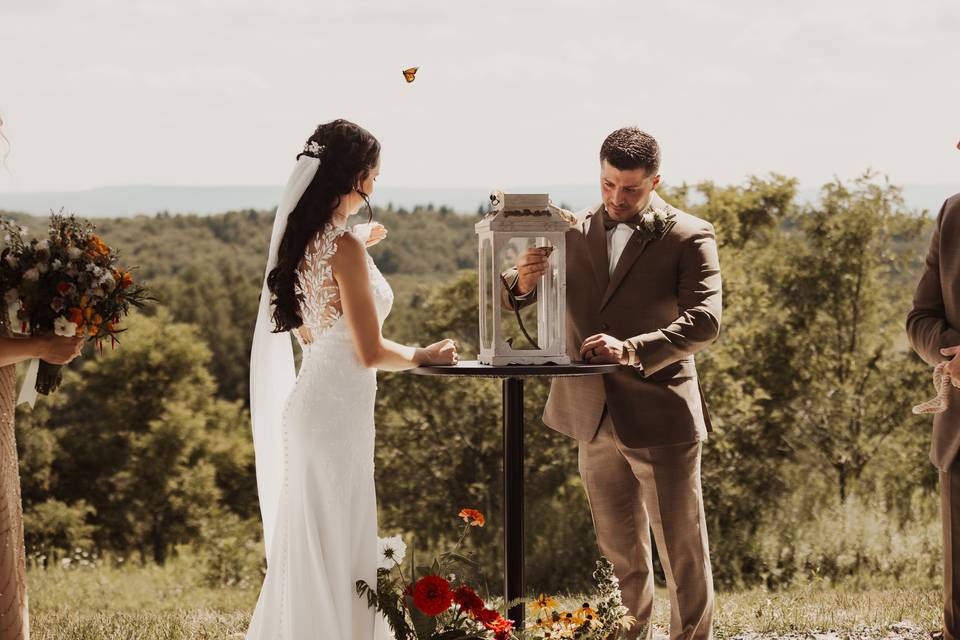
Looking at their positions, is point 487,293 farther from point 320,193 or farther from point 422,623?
point 422,623

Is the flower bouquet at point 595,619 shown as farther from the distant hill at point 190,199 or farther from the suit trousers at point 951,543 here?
the distant hill at point 190,199

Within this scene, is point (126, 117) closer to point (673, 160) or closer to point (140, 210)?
point (140, 210)

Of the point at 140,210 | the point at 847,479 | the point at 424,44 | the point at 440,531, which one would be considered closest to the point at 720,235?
the point at 847,479

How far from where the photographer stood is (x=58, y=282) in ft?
11.7

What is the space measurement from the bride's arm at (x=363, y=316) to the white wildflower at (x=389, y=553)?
2.40 ft

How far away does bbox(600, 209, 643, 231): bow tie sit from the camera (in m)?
4.36

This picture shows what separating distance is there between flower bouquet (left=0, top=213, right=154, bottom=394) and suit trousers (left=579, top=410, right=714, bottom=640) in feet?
6.57

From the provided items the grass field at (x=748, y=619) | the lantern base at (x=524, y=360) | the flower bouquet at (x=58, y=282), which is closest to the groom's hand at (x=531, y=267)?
the lantern base at (x=524, y=360)

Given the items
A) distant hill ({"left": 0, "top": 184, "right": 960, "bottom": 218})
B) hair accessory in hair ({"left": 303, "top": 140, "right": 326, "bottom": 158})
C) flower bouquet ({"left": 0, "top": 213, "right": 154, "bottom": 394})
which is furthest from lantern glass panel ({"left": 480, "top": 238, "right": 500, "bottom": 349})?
distant hill ({"left": 0, "top": 184, "right": 960, "bottom": 218})

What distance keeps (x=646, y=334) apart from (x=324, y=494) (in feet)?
4.53

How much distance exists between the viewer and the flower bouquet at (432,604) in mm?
3934

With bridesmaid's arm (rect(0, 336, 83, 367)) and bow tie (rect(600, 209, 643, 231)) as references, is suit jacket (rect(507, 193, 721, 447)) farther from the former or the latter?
bridesmaid's arm (rect(0, 336, 83, 367))

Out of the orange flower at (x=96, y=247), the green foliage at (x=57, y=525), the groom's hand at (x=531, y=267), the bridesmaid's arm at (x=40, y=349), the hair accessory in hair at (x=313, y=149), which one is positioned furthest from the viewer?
the green foliage at (x=57, y=525)

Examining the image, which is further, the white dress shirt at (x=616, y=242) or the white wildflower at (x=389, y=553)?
the white dress shirt at (x=616, y=242)
